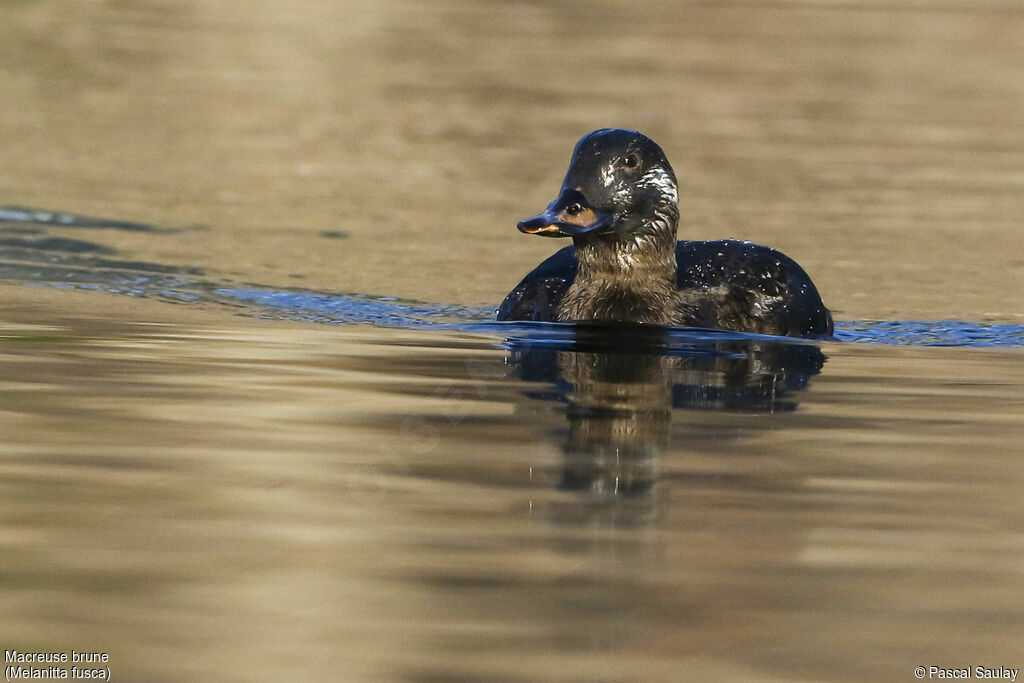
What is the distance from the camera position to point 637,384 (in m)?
7.51

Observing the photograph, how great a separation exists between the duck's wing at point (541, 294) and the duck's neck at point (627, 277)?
11cm

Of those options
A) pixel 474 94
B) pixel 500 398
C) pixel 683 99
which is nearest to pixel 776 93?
pixel 683 99

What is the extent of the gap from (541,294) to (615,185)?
2.43ft

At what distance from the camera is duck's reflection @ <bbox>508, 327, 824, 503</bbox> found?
19.5 feet

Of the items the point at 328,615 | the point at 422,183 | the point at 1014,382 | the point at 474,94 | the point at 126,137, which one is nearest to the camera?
the point at 328,615

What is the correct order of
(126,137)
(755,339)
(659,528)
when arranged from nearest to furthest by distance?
1. (659,528)
2. (755,339)
3. (126,137)

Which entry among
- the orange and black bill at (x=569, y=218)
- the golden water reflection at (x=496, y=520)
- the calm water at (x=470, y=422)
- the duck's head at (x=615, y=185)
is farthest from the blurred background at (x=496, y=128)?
the golden water reflection at (x=496, y=520)

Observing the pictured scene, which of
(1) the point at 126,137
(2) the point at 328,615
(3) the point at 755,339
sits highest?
(1) the point at 126,137

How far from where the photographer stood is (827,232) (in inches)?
554

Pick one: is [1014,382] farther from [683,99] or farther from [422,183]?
[683,99]

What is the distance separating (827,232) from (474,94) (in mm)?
8310

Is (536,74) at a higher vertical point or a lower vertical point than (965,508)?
higher

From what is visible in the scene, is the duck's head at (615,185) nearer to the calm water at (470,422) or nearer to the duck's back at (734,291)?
the duck's back at (734,291)

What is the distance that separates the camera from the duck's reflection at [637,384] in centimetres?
595
